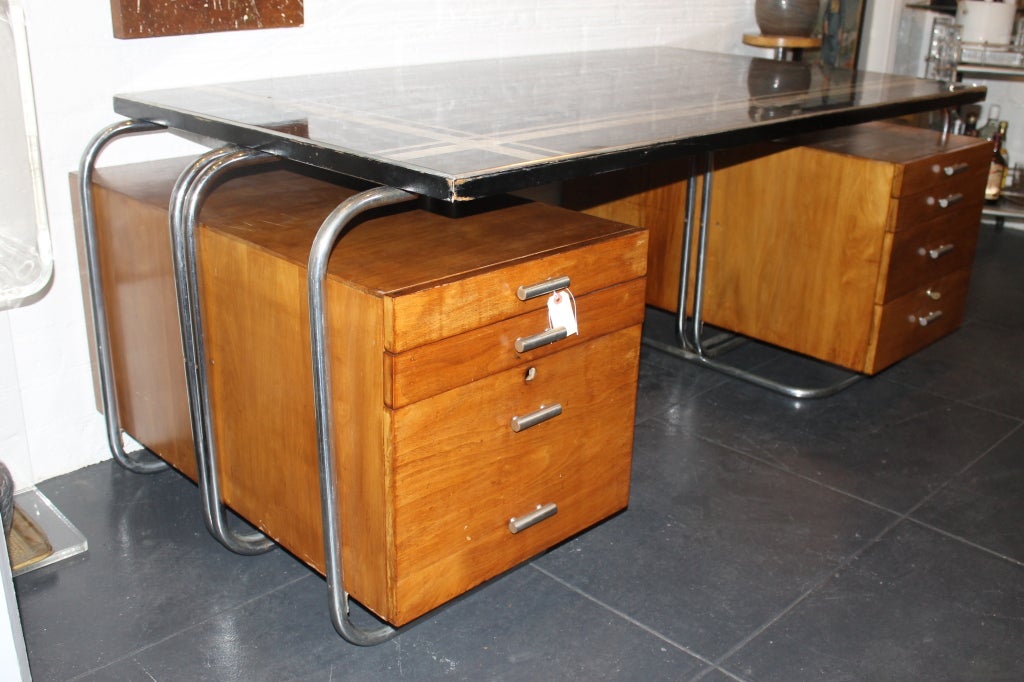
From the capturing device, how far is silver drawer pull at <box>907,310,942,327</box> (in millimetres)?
2393

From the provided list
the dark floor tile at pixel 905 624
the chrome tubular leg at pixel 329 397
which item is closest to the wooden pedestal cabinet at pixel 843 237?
the dark floor tile at pixel 905 624

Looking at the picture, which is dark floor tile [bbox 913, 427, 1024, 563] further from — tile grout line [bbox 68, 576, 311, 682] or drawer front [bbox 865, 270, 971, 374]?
tile grout line [bbox 68, 576, 311, 682]

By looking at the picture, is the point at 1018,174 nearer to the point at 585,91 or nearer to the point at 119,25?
the point at 585,91

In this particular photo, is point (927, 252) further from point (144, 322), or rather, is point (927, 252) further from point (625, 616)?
point (144, 322)

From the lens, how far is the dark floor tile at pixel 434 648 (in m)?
1.47

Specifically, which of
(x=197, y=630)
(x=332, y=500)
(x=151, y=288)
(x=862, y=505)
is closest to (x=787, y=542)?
(x=862, y=505)

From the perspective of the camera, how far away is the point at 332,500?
1.40 metres

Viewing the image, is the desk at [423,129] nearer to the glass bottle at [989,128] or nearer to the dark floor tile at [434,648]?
the dark floor tile at [434,648]

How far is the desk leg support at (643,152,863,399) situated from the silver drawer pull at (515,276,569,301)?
3.60 feet

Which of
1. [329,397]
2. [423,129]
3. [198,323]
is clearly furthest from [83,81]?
[329,397]

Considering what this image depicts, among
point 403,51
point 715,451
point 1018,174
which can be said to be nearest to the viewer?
point 715,451

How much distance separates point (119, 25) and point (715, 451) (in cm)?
143

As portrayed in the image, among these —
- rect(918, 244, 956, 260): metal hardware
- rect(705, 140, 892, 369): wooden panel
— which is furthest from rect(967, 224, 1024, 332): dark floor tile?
rect(705, 140, 892, 369): wooden panel

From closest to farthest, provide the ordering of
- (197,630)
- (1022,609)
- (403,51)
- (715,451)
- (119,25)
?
(197,630) < (1022,609) < (119,25) < (715,451) < (403,51)
